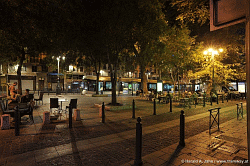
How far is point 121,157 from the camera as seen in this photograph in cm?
405

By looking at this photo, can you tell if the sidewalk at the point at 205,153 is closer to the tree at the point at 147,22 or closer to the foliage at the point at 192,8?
the foliage at the point at 192,8

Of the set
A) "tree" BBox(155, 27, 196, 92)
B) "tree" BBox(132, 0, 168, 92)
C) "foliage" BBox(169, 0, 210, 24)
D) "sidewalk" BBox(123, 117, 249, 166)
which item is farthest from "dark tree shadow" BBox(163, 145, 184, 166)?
"tree" BBox(155, 27, 196, 92)

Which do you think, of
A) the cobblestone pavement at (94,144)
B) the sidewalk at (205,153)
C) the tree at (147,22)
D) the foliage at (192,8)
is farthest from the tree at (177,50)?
the sidewalk at (205,153)

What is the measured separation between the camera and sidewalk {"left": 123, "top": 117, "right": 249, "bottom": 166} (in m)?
3.75

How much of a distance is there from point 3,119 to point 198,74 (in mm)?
19611

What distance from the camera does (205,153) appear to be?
423 cm

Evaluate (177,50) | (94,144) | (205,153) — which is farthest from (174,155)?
(177,50)

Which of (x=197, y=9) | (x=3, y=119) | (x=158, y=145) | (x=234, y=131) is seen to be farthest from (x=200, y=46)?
(x=3, y=119)

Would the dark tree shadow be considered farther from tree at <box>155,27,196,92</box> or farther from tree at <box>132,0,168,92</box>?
tree at <box>155,27,196,92</box>

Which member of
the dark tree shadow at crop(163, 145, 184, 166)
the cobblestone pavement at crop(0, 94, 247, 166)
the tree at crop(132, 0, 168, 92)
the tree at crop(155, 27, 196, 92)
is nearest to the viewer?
the dark tree shadow at crop(163, 145, 184, 166)

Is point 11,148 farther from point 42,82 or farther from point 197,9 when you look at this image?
point 42,82

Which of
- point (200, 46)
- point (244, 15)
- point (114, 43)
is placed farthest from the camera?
point (200, 46)

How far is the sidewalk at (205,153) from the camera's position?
→ 3750 mm

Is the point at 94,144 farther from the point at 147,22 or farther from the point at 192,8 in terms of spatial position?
the point at 147,22
